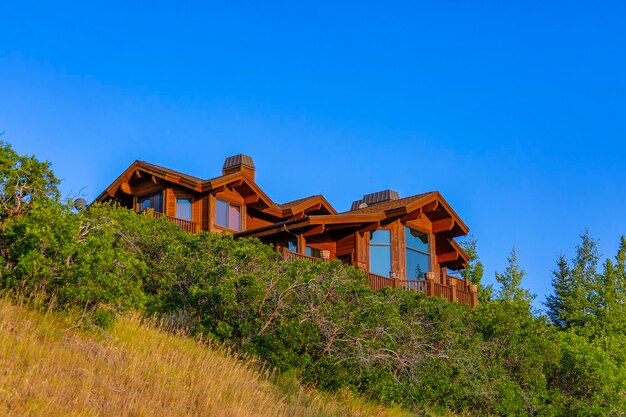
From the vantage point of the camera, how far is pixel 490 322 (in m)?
24.5

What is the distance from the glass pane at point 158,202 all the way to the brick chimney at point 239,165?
412 centimetres

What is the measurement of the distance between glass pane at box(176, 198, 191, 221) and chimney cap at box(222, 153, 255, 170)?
431 centimetres

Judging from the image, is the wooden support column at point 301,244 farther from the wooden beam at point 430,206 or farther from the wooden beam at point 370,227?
the wooden beam at point 430,206

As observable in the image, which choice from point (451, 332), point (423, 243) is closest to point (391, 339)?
point (451, 332)

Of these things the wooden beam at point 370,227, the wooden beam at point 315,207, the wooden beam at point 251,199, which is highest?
the wooden beam at point 315,207

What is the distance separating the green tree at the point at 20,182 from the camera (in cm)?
1443

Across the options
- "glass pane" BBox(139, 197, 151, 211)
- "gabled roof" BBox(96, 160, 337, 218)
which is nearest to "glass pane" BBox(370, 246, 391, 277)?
"gabled roof" BBox(96, 160, 337, 218)

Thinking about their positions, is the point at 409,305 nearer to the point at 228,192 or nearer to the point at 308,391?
the point at 308,391

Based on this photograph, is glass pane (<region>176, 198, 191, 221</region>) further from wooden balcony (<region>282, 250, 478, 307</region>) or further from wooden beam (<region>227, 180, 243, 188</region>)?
wooden balcony (<region>282, 250, 478, 307</region>)

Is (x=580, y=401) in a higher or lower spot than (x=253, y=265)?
lower

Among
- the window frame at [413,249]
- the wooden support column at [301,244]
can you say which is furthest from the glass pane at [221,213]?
the window frame at [413,249]

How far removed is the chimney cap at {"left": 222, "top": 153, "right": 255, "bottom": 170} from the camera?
34.5 meters

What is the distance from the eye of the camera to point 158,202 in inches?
1229

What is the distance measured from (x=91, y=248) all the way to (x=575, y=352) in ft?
59.9
